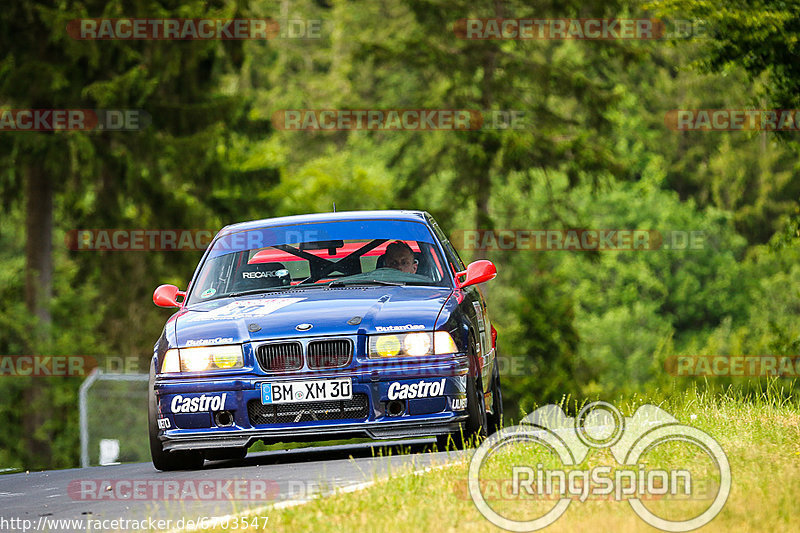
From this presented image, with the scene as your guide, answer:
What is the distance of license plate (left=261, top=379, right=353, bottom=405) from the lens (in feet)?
29.2

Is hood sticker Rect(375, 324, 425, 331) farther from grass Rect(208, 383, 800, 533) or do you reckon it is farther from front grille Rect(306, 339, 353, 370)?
grass Rect(208, 383, 800, 533)

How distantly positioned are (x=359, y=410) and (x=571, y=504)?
2.54 metres

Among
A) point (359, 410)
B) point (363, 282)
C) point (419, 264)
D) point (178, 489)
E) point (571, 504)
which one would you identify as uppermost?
point (419, 264)

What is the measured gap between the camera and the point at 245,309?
9.53 metres

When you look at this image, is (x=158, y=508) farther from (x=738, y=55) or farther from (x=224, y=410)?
(x=738, y=55)

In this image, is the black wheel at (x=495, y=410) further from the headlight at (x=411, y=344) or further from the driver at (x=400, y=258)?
the headlight at (x=411, y=344)

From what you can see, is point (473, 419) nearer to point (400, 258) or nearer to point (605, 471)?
point (400, 258)

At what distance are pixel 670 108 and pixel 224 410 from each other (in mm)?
54972

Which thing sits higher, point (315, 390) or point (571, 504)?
point (315, 390)

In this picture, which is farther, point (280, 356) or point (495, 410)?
point (495, 410)

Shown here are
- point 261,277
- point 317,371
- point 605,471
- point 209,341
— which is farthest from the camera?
point 261,277

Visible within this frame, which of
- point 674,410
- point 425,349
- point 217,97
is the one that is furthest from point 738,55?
point 217,97

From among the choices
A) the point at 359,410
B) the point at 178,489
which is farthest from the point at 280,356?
the point at 178,489

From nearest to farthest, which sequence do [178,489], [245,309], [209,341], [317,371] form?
[178,489], [317,371], [209,341], [245,309]
